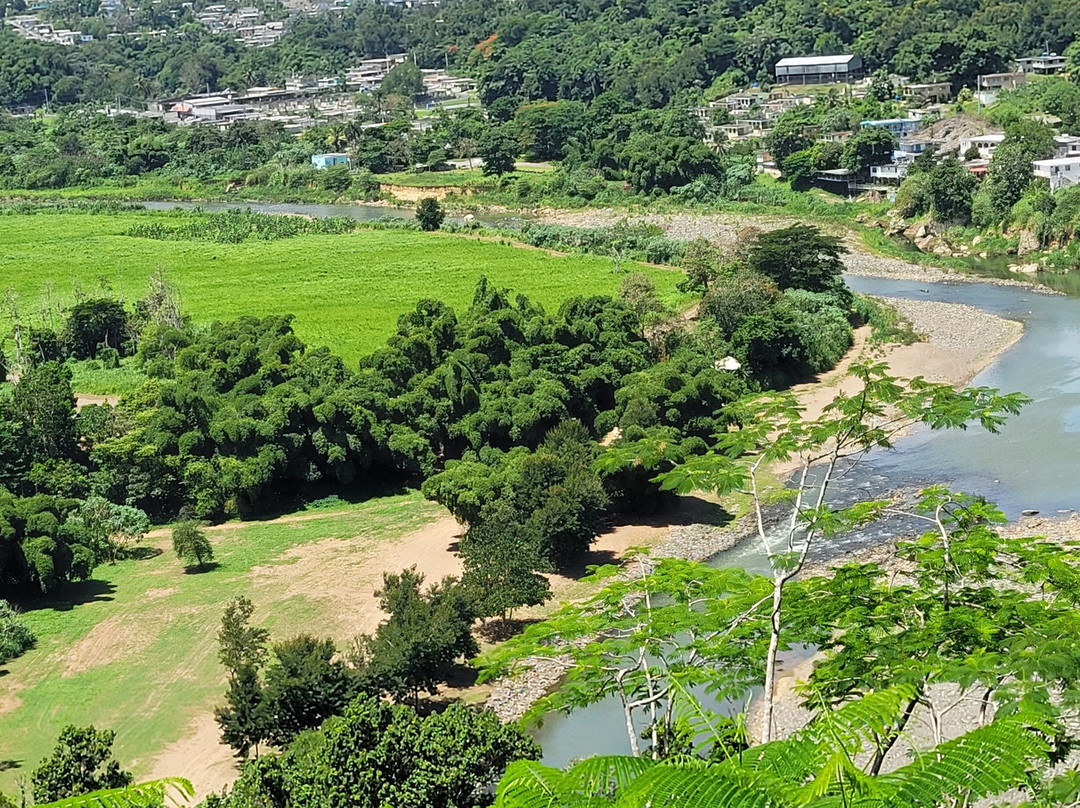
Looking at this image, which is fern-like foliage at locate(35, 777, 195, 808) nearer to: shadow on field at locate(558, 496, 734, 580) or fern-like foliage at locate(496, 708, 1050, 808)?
fern-like foliage at locate(496, 708, 1050, 808)

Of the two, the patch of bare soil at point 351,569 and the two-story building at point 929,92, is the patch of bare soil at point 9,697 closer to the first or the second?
the patch of bare soil at point 351,569

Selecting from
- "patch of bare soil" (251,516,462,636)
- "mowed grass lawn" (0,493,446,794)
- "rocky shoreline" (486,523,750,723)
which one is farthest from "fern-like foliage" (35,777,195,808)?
"patch of bare soil" (251,516,462,636)

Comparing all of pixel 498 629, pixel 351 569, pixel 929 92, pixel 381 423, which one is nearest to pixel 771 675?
pixel 498 629

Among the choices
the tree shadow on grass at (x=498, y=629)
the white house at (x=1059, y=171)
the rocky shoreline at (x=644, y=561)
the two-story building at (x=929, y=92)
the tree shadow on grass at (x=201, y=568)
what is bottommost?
the rocky shoreline at (x=644, y=561)

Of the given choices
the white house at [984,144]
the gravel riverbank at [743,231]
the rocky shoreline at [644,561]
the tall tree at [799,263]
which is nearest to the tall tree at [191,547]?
the rocky shoreline at [644,561]

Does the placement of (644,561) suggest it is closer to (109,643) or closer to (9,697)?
(109,643)
